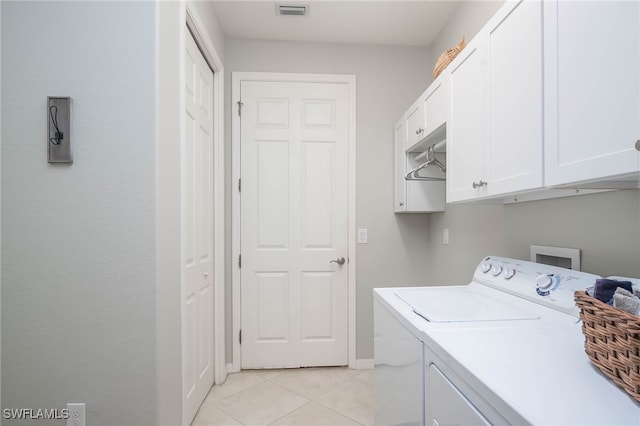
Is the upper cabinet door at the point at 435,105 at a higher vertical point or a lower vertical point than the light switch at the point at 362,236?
higher

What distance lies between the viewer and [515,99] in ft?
3.75

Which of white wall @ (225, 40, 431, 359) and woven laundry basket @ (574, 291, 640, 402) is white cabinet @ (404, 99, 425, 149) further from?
woven laundry basket @ (574, 291, 640, 402)

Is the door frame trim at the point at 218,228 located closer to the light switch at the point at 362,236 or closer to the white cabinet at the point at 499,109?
the light switch at the point at 362,236

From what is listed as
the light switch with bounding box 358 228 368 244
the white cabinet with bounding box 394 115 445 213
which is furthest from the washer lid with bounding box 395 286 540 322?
the light switch with bounding box 358 228 368 244

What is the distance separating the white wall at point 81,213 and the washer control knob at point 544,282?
1.56 meters

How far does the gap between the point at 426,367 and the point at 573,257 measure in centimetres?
77

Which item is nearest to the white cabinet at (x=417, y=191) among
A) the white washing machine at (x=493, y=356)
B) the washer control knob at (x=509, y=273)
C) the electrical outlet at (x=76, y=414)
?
the white washing machine at (x=493, y=356)

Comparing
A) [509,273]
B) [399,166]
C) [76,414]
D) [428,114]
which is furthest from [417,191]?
[76,414]

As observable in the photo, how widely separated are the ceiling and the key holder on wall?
138 cm

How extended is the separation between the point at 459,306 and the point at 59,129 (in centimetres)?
178

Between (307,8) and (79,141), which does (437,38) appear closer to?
(307,8)

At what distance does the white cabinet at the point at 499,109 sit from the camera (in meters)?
1.06

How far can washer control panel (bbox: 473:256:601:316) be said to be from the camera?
1.09 meters
